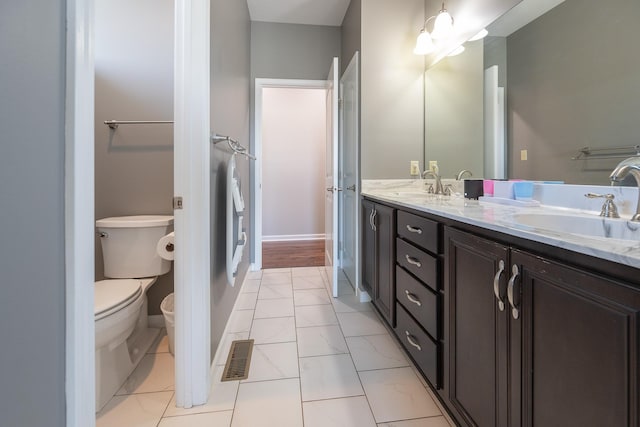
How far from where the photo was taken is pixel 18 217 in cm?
44

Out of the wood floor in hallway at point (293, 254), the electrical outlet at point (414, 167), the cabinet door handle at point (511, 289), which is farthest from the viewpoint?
the wood floor in hallway at point (293, 254)

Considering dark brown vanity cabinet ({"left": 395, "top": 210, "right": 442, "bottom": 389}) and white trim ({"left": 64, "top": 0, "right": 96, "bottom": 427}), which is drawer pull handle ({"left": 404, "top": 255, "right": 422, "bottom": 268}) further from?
white trim ({"left": 64, "top": 0, "right": 96, "bottom": 427})

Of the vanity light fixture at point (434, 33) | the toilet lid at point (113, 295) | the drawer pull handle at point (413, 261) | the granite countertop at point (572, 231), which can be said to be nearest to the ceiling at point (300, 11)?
the vanity light fixture at point (434, 33)

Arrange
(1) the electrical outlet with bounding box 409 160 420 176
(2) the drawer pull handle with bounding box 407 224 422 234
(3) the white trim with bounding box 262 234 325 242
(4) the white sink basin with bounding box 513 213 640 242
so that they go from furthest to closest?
(3) the white trim with bounding box 262 234 325 242 < (1) the electrical outlet with bounding box 409 160 420 176 < (2) the drawer pull handle with bounding box 407 224 422 234 < (4) the white sink basin with bounding box 513 213 640 242

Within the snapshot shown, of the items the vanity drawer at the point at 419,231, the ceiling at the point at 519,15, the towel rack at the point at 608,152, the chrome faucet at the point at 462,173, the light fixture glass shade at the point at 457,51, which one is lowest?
the vanity drawer at the point at 419,231

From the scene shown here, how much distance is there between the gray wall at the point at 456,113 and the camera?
184cm

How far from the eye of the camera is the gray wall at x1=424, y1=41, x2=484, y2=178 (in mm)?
1841

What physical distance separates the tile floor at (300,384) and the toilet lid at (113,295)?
0.42 meters

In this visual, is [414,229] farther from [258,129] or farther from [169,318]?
[258,129]

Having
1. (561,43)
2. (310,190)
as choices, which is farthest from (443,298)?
(310,190)

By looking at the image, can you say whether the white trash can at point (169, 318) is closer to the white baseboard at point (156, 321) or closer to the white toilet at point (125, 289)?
the white toilet at point (125, 289)

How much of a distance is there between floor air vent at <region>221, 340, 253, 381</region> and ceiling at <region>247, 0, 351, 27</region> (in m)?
2.86

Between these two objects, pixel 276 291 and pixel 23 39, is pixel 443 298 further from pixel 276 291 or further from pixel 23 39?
pixel 276 291

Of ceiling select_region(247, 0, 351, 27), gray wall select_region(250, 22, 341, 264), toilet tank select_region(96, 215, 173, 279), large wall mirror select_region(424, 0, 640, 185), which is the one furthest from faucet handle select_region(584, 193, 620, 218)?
gray wall select_region(250, 22, 341, 264)
